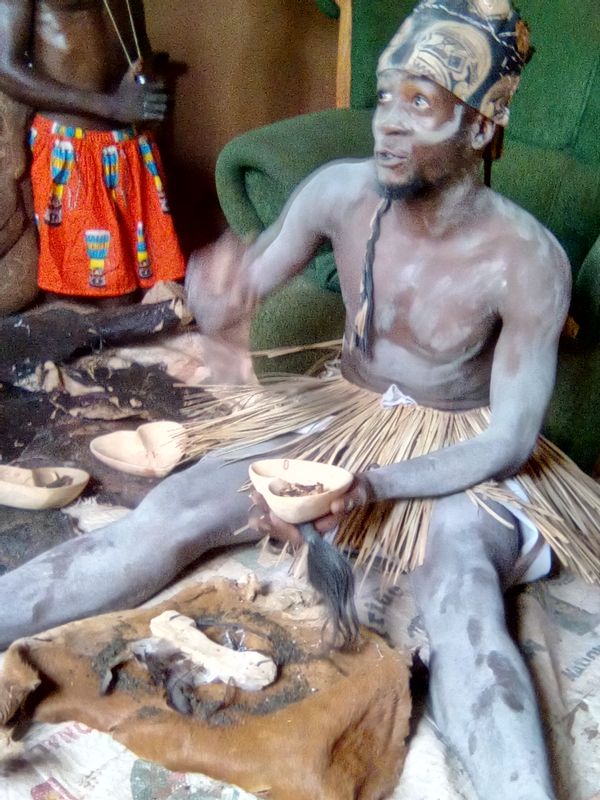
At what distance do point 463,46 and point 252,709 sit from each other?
0.65 m

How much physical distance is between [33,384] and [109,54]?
531mm

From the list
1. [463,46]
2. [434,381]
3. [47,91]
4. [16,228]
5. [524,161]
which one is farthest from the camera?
[16,228]

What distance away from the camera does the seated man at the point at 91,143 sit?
113 centimetres

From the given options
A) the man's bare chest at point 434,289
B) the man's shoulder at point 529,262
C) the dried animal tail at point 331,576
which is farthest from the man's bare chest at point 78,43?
the dried animal tail at point 331,576

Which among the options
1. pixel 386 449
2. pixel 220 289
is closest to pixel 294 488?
pixel 386 449

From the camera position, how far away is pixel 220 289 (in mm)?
961

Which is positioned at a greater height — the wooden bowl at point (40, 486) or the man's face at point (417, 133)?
the man's face at point (417, 133)

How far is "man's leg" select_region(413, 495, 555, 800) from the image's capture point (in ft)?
2.33

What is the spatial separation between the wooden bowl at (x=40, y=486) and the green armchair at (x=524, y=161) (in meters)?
0.30

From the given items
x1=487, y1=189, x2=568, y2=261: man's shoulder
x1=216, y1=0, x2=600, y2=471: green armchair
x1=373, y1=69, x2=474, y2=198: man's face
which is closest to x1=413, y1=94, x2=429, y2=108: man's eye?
x1=373, y1=69, x2=474, y2=198: man's face

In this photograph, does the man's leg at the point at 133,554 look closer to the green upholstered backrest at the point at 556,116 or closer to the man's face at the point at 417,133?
the man's face at the point at 417,133

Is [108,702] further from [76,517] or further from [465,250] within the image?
[465,250]

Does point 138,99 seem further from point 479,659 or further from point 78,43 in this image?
point 479,659

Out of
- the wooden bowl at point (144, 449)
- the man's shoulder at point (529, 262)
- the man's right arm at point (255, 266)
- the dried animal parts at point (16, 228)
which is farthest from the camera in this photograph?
the dried animal parts at point (16, 228)
